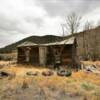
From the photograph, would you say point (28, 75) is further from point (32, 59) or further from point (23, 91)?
point (32, 59)

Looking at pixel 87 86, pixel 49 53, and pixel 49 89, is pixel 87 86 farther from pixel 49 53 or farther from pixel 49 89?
pixel 49 53

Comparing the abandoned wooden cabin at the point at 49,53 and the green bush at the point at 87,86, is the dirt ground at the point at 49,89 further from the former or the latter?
the abandoned wooden cabin at the point at 49,53

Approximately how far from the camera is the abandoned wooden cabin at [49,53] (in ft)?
54.0

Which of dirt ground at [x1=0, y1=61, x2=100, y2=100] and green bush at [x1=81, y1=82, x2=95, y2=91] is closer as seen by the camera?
dirt ground at [x1=0, y1=61, x2=100, y2=100]

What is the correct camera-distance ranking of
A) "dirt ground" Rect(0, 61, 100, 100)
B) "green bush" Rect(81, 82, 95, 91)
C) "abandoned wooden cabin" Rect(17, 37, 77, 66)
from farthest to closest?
Result: 1. "abandoned wooden cabin" Rect(17, 37, 77, 66)
2. "green bush" Rect(81, 82, 95, 91)
3. "dirt ground" Rect(0, 61, 100, 100)

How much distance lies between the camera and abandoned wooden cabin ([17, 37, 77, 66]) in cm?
1647

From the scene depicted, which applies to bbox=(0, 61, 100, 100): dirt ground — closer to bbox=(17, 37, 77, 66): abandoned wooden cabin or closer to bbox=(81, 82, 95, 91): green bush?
bbox=(81, 82, 95, 91): green bush

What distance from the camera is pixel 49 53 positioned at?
704 inches

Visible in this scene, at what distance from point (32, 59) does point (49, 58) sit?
1.99 meters

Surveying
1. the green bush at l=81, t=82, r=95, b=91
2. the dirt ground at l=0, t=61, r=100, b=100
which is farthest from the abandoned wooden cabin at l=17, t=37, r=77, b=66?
the green bush at l=81, t=82, r=95, b=91

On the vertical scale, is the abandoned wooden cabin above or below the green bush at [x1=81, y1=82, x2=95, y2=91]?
above

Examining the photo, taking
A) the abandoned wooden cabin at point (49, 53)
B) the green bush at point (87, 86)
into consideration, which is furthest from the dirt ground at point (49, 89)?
the abandoned wooden cabin at point (49, 53)

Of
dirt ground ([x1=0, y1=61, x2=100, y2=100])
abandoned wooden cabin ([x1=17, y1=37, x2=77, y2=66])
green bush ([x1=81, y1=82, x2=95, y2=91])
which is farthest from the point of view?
abandoned wooden cabin ([x1=17, y1=37, x2=77, y2=66])

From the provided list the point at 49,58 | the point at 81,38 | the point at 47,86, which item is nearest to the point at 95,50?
the point at 81,38
